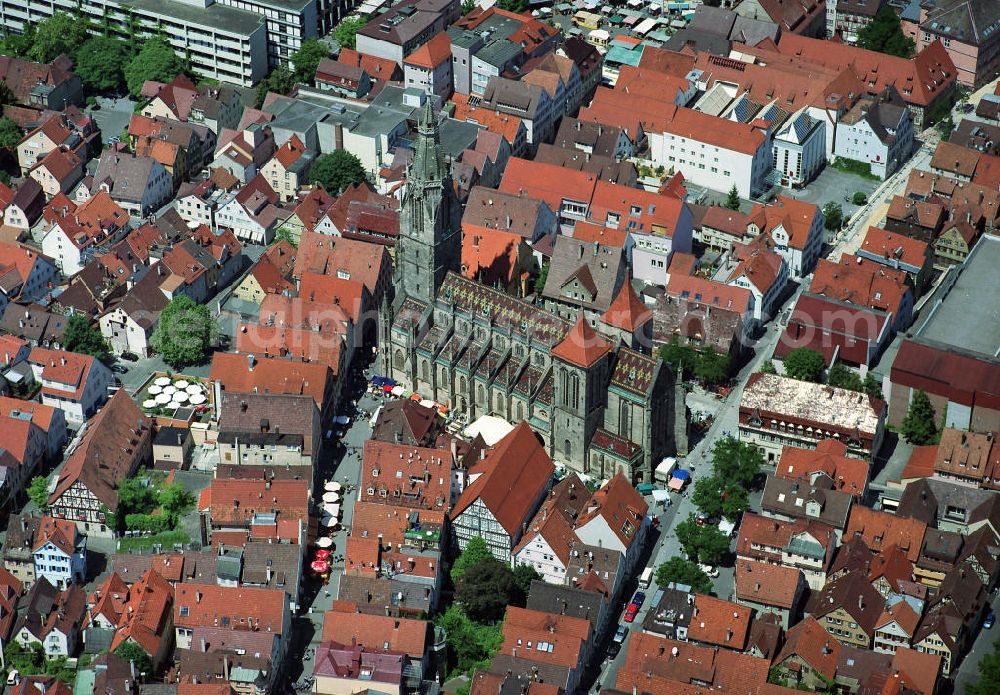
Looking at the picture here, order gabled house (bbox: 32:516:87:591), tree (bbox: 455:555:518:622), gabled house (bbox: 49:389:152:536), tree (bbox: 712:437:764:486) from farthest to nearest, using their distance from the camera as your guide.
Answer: tree (bbox: 712:437:764:486) < gabled house (bbox: 49:389:152:536) < gabled house (bbox: 32:516:87:591) < tree (bbox: 455:555:518:622)

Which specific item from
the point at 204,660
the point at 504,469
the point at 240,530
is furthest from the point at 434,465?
the point at 204,660

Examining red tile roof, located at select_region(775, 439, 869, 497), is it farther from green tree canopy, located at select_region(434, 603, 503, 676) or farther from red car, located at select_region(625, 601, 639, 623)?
green tree canopy, located at select_region(434, 603, 503, 676)

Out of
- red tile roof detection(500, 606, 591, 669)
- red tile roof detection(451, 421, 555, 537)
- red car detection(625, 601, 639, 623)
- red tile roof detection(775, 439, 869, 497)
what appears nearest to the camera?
red tile roof detection(500, 606, 591, 669)

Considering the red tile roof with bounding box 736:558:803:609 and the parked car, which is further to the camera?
the parked car

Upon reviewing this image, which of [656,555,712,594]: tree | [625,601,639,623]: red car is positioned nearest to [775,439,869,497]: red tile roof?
[656,555,712,594]: tree

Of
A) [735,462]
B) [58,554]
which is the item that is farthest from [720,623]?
[58,554]

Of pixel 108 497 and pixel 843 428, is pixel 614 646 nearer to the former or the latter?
pixel 843 428

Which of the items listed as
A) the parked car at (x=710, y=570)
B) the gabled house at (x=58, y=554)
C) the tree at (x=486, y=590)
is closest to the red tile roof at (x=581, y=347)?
the parked car at (x=710, y=570)
